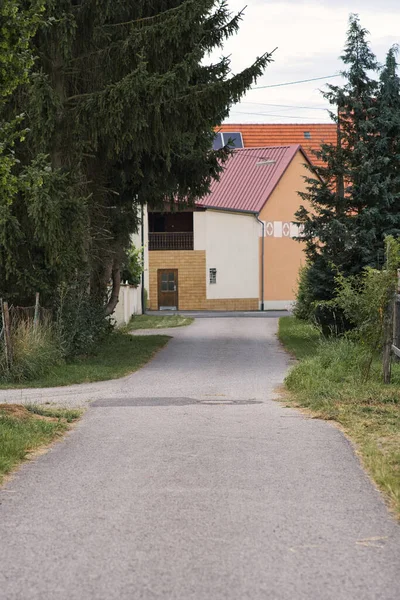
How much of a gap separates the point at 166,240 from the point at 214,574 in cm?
5409

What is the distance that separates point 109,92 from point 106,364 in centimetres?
574

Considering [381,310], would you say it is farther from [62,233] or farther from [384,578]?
[384,578]

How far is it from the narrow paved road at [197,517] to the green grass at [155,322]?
86.4 ft

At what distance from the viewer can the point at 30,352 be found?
1942cm

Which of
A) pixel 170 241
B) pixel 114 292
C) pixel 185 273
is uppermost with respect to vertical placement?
pixel 170 241

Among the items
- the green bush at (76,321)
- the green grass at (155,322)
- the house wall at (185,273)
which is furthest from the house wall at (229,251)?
the green bush at (76,321)

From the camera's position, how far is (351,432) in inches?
430

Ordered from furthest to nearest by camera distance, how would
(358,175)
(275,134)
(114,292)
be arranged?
(275,134), (114,292), (358,175)

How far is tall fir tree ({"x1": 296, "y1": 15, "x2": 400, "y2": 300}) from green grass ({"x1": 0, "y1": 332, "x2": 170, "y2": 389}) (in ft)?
18.5

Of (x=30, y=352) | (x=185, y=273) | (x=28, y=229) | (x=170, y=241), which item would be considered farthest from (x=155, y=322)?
(x=30, y=352)

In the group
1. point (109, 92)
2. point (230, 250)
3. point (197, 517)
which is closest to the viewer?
point (197, 517)

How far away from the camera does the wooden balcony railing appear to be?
59000mm

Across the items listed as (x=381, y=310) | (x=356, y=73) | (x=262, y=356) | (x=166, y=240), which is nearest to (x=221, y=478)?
(x=381, y=310)

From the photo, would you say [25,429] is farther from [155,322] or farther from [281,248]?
[281,248]
